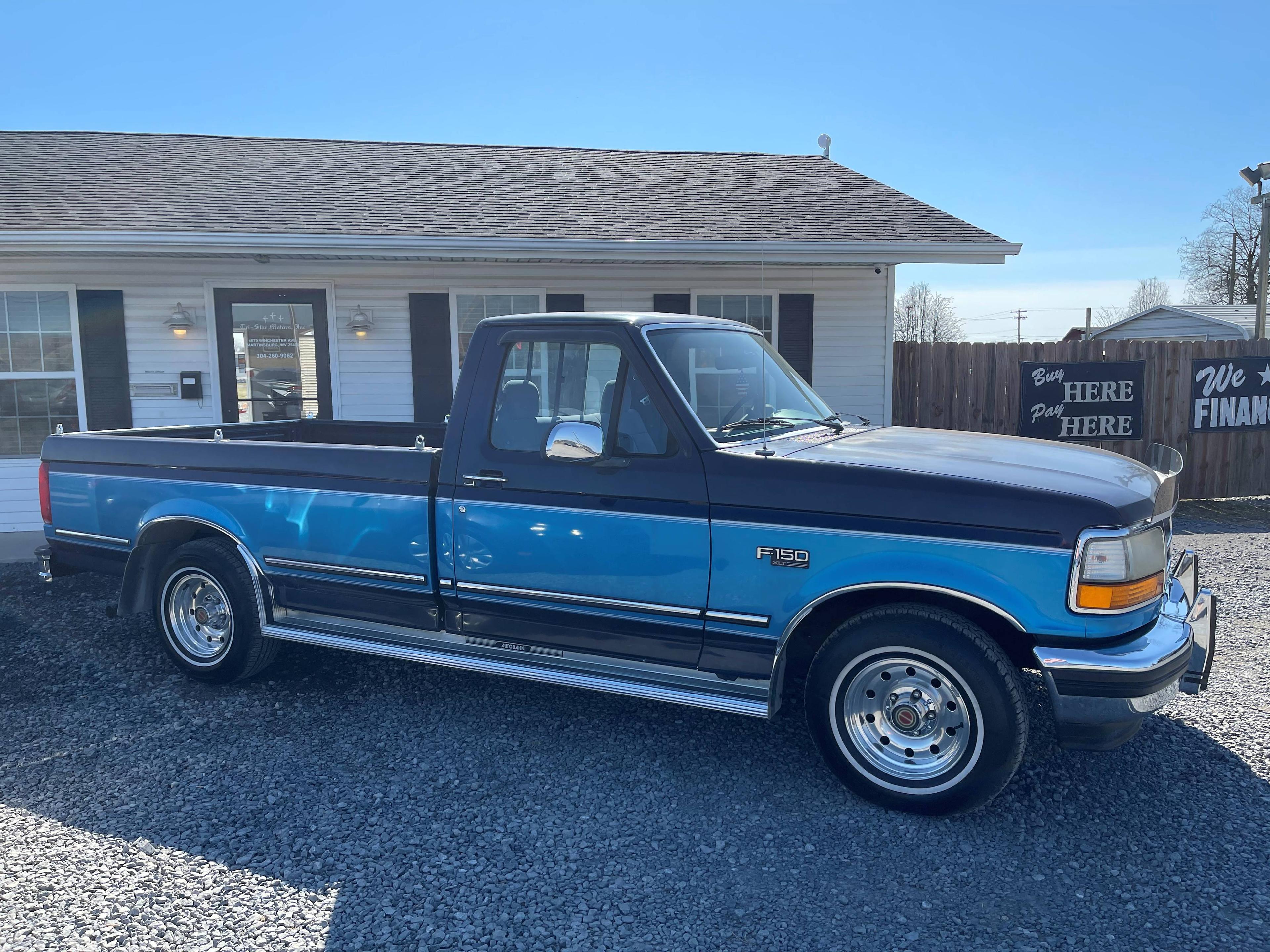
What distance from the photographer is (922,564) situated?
3.47 m

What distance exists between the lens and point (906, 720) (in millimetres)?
3611

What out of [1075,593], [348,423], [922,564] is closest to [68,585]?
[348,423]

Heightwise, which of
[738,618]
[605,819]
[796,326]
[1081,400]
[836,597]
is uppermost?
[796,326]

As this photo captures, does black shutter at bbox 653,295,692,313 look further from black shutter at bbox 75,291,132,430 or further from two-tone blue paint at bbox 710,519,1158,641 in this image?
two-tone blue paint at bbox 710,519,1158,641

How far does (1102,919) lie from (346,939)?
244 cm

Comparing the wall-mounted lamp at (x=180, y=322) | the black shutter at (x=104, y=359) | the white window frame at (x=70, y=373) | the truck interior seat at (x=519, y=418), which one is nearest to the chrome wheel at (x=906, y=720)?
the truck interior seat at (x=519, y=418)

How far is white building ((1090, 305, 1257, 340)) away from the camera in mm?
28938

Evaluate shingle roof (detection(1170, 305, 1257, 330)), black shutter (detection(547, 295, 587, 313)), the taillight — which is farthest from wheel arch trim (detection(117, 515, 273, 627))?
shingle roof (detection(1170, 305, 1257, 330))

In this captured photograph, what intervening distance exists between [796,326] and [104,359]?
7698 millimetres

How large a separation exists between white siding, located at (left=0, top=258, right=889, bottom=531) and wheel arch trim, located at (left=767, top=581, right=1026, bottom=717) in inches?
275

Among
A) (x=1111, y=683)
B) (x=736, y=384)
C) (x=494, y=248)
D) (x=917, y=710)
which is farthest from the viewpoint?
(x=494, y=248)

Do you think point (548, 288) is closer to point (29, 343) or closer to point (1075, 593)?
point (29, 343)

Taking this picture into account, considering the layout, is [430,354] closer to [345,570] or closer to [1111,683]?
[345,570]

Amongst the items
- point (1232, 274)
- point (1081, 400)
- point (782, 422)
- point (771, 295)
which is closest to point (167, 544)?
point (782, 422)
